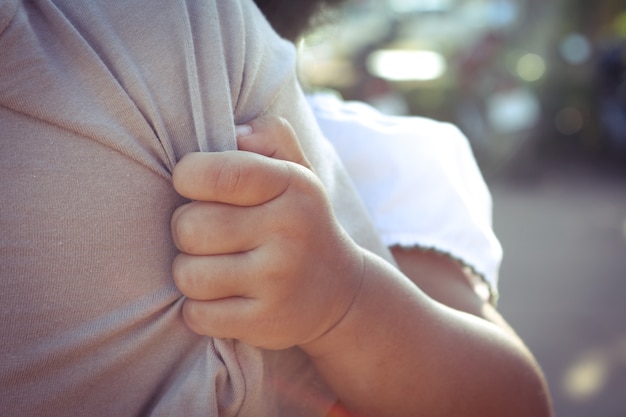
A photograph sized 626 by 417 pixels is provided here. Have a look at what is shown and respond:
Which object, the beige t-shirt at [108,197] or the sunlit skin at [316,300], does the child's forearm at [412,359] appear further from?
the beige t-shirt at [108,197]

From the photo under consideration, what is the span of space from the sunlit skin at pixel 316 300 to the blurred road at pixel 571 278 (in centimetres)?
311

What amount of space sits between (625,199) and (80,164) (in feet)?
24.5

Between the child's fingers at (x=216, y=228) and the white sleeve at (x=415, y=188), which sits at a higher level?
the child's fingers at (x=216, y=228)

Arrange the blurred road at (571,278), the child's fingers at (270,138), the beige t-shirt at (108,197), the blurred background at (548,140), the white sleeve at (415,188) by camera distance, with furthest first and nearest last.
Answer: the blurred background at (548,140)
the blurred road at (571,278)
the white sleeve at (415,188)
the child's fingers at (270,138)
the beige t-shirt at (108,197)

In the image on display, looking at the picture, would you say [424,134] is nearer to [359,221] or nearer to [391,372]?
[359,221]

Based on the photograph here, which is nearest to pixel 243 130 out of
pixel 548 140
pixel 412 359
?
pixel 412 359

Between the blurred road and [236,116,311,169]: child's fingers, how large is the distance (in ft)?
11.4

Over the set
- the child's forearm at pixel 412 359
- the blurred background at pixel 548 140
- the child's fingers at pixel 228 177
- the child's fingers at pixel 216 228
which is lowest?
the blurred background at pixel 548 140

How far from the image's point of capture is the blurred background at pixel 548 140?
4.71 meters

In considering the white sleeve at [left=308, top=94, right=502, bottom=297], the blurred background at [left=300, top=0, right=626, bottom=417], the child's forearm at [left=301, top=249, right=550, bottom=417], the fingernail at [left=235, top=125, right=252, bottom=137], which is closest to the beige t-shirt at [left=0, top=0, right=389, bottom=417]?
the fingernail at [left=235, top=125, right=252, bottom=137]

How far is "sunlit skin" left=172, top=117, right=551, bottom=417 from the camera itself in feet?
2.88

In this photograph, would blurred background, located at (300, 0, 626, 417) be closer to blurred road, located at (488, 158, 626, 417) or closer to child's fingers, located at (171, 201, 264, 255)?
blurred road, located at (488, 158, 626, 417)

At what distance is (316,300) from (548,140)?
27.2 ft

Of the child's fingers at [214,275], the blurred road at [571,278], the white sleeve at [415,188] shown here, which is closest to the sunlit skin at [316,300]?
the child's fingers at [214,275]
